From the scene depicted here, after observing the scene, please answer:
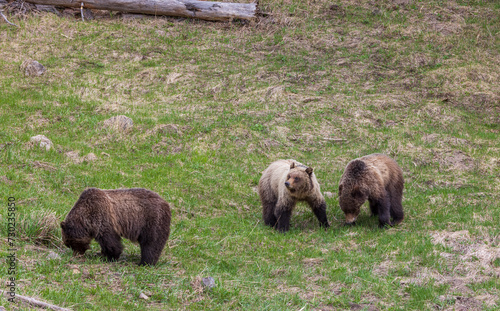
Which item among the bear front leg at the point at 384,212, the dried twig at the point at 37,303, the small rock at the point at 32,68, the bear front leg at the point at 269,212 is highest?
the small rock at the point at 32,68

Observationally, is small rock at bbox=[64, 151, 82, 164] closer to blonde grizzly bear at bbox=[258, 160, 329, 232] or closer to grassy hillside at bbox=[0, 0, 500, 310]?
grassy hillside at bbox=[0, 0, 500, 310]

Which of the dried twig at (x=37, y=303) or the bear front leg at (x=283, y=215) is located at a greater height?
the dried twig at (x=37, y=303)

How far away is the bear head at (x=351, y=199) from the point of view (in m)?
10.1

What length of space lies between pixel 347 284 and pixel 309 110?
29.7 feet

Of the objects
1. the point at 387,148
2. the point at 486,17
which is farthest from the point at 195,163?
the point at 486,17

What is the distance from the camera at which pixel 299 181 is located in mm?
9875

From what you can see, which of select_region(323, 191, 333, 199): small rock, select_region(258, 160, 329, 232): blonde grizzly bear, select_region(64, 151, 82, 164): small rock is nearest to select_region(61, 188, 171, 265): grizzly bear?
select_region(258, 160, 329, 232): blonde grizzly bear

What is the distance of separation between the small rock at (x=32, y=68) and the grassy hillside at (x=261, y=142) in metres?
0.19

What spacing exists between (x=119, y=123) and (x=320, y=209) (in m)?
6.29

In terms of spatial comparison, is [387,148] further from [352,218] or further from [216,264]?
[216,264]

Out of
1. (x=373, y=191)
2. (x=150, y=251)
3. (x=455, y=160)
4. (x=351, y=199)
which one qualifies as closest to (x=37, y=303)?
(x=150, y=251)

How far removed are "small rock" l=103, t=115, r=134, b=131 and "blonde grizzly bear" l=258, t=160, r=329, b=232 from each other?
15.5 feet

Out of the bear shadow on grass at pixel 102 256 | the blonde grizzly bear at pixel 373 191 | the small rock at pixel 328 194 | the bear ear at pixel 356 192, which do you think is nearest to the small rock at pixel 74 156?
the bear shadow on grass at pixel 102 256

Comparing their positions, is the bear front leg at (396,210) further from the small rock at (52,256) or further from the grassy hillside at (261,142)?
the small rock at (52,256)
